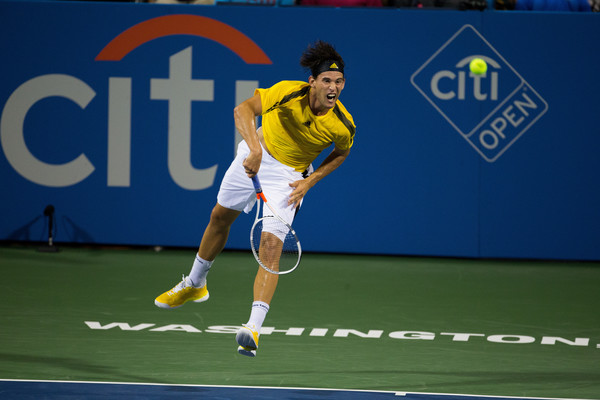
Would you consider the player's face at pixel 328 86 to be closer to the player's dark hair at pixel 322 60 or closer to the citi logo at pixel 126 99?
the player's dark hair at pixel 322 60

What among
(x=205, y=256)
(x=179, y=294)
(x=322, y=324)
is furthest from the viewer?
(x=322, y=324)

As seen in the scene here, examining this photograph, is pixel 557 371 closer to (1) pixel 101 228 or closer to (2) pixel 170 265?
(2) pixel 170 265

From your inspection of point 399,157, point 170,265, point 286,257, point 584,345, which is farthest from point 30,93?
point 584,345

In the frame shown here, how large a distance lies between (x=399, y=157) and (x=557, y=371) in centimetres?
458

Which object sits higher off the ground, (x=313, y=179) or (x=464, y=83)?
(x=464, y=83)

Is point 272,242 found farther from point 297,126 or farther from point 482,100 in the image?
point 482,100

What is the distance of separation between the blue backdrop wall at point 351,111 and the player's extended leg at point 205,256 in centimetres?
397

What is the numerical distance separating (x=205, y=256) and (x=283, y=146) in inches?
37.2

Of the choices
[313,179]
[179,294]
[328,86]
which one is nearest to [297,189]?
[313,179]

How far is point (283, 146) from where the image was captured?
6.11 m

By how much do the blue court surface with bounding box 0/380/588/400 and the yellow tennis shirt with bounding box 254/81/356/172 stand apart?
56.7 inches

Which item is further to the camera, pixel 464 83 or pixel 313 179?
pixel 464 83

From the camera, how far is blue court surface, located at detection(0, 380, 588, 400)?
544 cm

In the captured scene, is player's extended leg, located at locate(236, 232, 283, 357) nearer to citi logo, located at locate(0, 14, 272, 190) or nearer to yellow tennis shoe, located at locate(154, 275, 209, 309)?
yellow tennis shoe, located at locate(154, 275, 209, 309)
